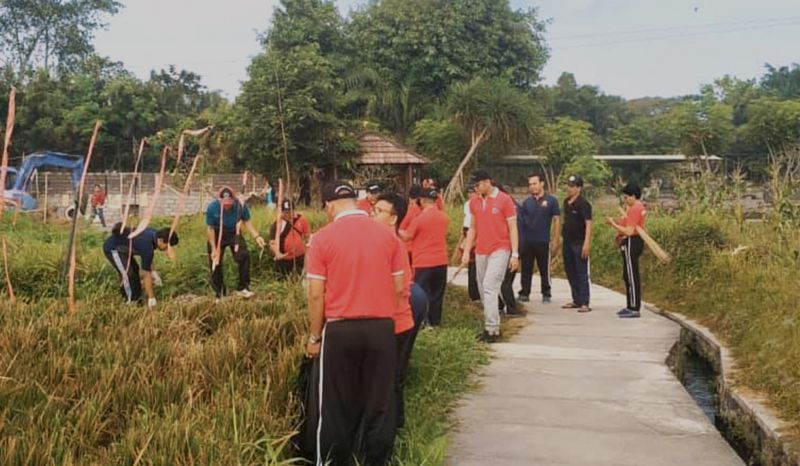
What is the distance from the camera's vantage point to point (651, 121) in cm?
4288

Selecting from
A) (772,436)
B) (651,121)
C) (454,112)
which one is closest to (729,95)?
(651,121)

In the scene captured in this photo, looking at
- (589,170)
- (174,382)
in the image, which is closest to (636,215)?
(174,382)

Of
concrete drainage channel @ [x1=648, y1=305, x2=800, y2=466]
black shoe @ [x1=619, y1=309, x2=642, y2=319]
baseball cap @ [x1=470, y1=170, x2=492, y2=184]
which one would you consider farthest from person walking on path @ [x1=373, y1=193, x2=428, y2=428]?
black shoe @ [x1=619, y1=309, x2=642, y2=319]

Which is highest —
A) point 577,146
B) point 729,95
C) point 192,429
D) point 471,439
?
point 729,95

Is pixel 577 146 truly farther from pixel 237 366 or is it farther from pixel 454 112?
pixel 237 366

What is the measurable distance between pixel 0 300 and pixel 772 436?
234 inches

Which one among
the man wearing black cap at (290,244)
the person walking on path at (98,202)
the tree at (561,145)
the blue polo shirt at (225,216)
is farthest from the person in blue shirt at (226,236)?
the tree at (561,145)

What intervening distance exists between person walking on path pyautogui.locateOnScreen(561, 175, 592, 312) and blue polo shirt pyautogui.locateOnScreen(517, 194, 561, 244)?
1.27 ft

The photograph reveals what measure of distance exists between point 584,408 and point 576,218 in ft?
13.2

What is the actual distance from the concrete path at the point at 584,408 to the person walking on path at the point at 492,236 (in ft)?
1.96

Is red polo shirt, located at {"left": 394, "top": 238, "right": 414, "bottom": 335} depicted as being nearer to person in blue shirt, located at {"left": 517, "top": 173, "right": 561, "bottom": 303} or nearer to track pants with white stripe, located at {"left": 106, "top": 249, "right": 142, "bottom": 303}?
track pants with white stripe, located at {"left": 106, "top": 249, "right": 142, "bottom": 303}

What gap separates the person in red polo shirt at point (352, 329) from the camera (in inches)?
157

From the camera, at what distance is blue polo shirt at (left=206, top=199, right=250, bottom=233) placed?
9.43 meters

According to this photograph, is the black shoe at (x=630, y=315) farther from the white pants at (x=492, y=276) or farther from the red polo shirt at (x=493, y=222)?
the red polo shirt at (x=493, y=222)
